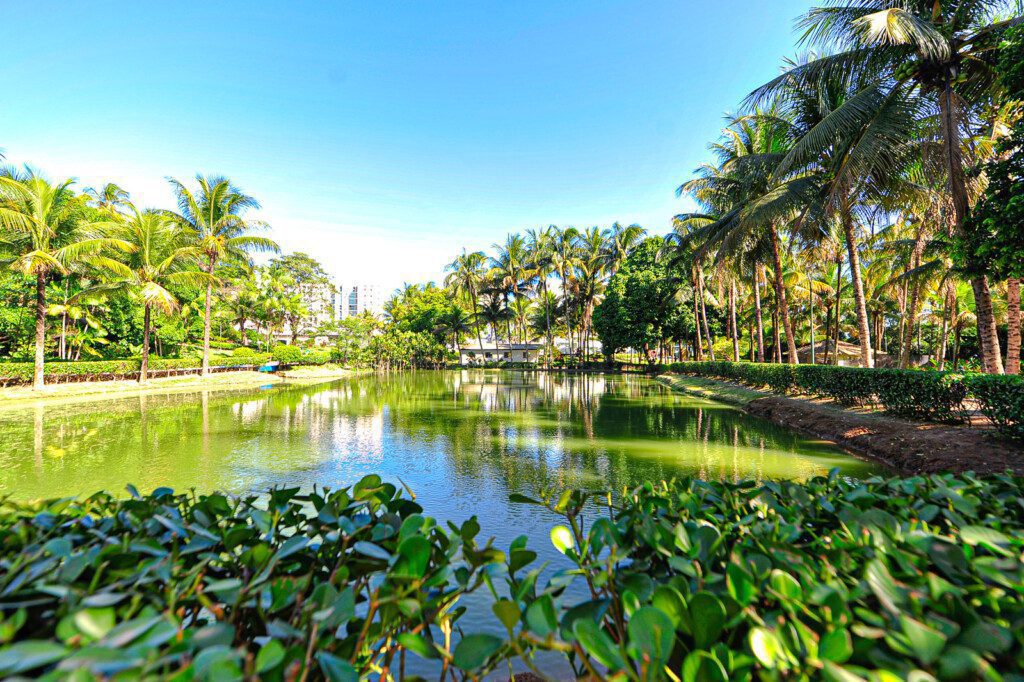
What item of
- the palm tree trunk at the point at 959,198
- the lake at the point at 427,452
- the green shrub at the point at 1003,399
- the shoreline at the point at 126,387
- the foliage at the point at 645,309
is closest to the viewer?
the lake at the point at 427,452

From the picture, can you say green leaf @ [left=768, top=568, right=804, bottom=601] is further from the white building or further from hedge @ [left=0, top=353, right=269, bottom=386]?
the white building

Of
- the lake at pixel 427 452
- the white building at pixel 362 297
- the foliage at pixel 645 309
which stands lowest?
the lake at pixel 427 452

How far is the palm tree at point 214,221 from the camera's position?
25.1 m

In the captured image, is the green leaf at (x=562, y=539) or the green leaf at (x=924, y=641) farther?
the green leaf at (x=562, y=539)

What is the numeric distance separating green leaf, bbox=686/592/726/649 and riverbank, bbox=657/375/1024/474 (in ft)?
17.1

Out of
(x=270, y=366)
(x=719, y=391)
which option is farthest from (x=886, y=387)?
(x=270, y=366)

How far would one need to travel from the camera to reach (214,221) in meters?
25.8

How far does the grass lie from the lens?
16594 millimetres

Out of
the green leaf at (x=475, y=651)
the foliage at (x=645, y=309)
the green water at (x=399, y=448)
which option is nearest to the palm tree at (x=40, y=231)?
the green water at (x=399, y=448)

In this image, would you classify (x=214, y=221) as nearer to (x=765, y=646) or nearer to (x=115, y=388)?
(x=115, y=388)

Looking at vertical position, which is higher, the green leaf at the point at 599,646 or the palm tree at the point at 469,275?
the palm tree at the point at 469,275

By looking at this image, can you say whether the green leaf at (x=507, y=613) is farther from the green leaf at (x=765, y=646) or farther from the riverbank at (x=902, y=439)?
the riverbank at (x=902, y=439)

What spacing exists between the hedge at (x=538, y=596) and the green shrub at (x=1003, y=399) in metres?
6.91

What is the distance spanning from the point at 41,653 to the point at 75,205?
26.3 m
